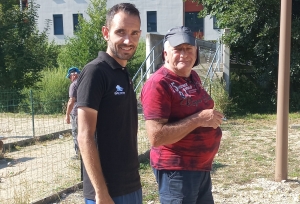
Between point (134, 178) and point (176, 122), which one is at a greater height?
point (176, 122)

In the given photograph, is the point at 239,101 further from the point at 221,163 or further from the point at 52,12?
the point at 52,12

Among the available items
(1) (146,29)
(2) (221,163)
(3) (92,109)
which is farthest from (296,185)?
(1) (146,29)

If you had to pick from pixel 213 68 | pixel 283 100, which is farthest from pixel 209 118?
pixel 213 68

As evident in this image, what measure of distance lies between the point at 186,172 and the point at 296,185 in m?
3.44

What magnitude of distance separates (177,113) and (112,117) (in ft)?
2.08

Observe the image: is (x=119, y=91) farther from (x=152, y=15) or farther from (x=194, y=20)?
(x=194, y=20)

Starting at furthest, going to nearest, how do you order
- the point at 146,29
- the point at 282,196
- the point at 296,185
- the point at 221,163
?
the point at 146,29 < the point at 221,163 < the point at 296,185 < the point at 282,196

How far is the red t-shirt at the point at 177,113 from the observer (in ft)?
9.06

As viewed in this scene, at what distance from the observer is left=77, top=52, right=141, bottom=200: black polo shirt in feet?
7.39

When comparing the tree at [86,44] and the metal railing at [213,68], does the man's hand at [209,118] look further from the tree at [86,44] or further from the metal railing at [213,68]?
the tree at [86,44]

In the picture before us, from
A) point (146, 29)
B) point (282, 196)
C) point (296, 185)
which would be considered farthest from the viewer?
point (146, 29)

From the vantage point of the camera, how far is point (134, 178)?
8.14 ft

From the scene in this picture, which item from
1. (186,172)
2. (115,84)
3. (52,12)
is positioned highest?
(52,12)

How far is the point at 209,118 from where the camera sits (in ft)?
9.08
